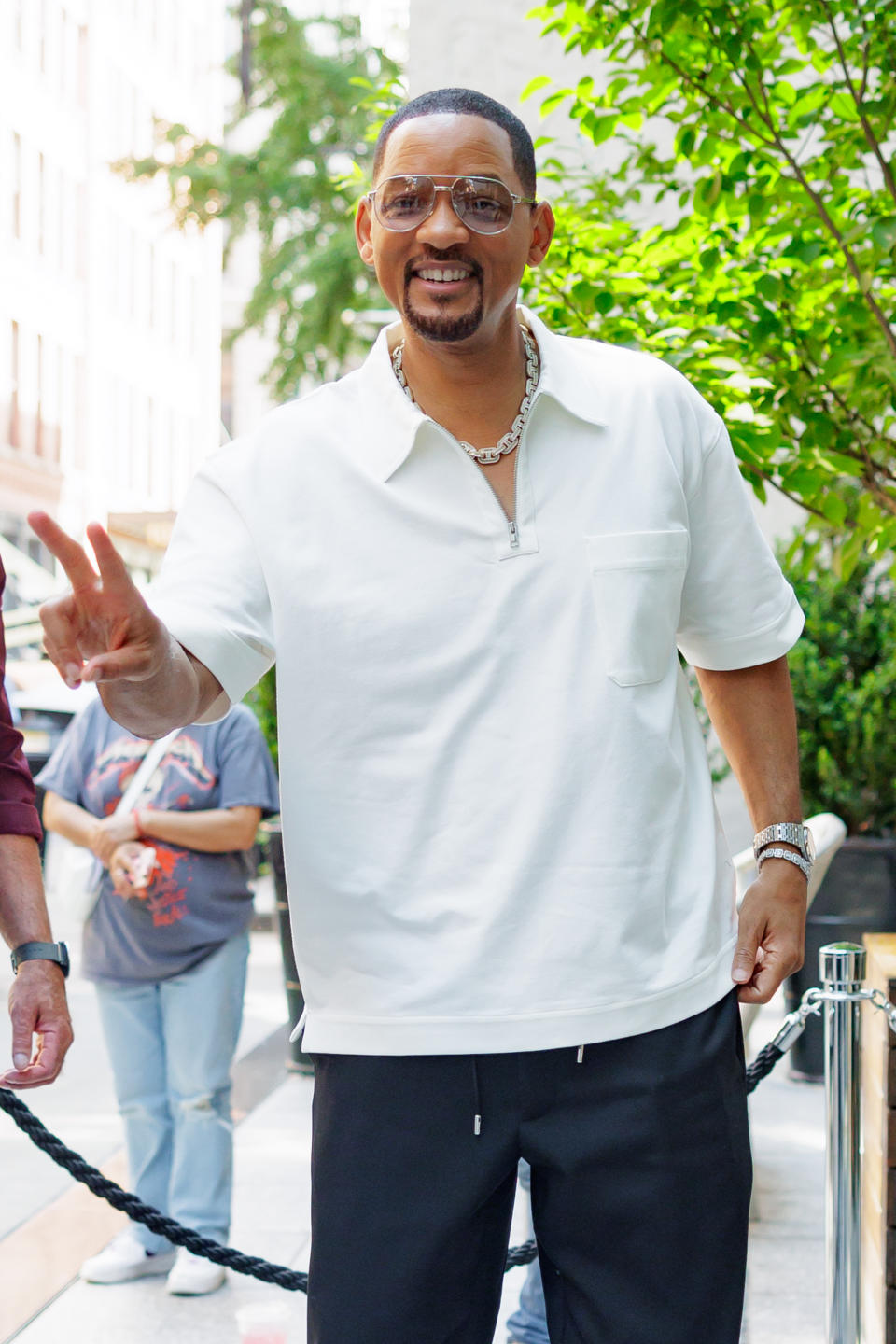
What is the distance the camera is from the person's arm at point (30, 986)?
7.79 ft

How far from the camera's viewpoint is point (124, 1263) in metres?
4.68

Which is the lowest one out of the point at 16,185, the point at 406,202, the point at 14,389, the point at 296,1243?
the point at 296,1243

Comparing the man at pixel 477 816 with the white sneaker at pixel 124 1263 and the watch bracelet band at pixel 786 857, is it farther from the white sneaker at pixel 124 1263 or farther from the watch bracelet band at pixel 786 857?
the white sneaker at pixel 124 1263

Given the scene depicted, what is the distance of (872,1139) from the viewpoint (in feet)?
10.7

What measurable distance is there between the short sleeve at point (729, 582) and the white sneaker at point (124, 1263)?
127 inches

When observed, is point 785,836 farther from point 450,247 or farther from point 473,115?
point 473,115

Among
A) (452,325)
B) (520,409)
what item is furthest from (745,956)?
(452,325)

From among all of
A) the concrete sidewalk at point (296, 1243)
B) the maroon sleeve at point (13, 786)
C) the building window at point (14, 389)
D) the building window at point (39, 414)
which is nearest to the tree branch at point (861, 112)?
the maroon sleeve at point (13, 786)

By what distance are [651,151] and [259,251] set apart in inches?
502

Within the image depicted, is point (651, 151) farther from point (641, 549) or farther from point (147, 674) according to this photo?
point (147, 674)

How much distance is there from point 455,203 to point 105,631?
30.5 inches

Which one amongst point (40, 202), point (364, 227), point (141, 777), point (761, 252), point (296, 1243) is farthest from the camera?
point (40, 202)

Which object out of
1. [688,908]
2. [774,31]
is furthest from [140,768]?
[688,908]

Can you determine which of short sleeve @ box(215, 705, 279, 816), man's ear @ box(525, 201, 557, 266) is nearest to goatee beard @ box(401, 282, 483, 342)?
man's ear @ box(525, 201, 557, 266)
